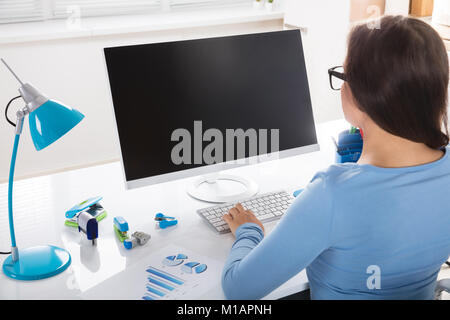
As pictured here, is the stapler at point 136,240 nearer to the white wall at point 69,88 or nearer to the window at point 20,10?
the white wall at point 69,88

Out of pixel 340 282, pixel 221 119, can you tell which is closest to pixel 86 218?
pixel 221 119

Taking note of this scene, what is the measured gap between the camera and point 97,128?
3230 mm

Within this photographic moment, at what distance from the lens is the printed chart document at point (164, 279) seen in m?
1.09

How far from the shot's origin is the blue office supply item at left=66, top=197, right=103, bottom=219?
136 centimetres

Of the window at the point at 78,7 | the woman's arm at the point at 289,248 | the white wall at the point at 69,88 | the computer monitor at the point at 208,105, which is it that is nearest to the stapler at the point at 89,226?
the computer monitor at the point at 208,105

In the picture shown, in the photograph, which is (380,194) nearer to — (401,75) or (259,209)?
(401,75)

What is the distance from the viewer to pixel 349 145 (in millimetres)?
1557

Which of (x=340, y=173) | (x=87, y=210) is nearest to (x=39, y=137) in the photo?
(x=87, y=210)

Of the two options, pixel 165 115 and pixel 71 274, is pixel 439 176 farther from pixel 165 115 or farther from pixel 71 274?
pixel 71 274

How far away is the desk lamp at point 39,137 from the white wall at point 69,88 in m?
1.80

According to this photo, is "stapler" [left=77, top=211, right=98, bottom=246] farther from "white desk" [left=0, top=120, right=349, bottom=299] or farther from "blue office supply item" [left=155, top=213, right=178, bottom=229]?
"blue office supply item" [left=155, top=213, right=178, bottom=229]

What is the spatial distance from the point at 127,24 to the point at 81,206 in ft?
6.60

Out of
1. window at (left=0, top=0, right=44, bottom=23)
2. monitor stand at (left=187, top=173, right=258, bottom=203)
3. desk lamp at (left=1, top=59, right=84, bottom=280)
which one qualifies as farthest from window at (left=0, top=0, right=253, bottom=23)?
desk lamp at (left=1, top=59, right=84, bottom=280)
